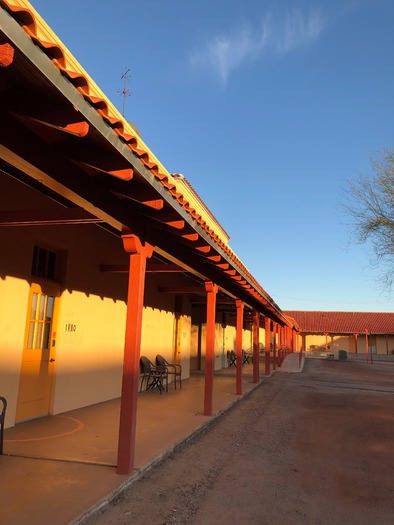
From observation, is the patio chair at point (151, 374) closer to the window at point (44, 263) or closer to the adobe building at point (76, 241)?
the adobe building at point (76, 241)

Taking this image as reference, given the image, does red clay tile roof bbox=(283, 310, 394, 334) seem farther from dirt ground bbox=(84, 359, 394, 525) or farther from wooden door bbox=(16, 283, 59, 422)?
wooden door bbox=(16, 283, 59, 422)

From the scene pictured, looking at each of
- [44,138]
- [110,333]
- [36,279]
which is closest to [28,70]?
[44,138]

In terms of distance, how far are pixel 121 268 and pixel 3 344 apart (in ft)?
8.78

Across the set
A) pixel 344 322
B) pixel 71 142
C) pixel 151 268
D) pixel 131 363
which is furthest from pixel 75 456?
pixel 344 322

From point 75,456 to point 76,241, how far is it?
376 cm

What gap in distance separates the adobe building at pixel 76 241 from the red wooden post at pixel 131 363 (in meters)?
0.01

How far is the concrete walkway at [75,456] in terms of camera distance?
3250 millimetres

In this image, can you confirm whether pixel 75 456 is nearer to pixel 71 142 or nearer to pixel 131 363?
pixel 131 363

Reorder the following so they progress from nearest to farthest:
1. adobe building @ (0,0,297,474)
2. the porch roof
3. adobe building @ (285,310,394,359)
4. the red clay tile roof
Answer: the porch roof, adobe building @ (0,0,297,474), adobe building @ (285,310,394,359), the red clay tile roof

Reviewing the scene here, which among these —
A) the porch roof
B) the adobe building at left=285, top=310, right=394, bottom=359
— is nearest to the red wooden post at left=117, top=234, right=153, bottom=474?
the porch roof

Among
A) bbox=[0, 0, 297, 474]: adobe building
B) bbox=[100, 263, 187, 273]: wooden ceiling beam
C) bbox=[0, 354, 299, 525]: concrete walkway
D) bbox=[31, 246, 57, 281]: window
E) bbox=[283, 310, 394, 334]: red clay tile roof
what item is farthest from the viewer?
bbox=[283, 310, 394, 334]: red clay tile roof

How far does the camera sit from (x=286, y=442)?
6227mm

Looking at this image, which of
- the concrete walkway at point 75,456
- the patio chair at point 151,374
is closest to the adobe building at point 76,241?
the concrete walkway at point 75,456

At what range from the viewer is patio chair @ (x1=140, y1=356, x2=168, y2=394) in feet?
31.7
